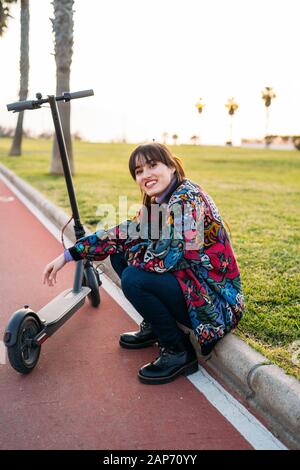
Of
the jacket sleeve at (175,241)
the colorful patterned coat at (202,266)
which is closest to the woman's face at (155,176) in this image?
the colorful patterned coat at (202,266)

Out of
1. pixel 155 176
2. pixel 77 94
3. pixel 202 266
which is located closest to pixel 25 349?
pixel 202 266

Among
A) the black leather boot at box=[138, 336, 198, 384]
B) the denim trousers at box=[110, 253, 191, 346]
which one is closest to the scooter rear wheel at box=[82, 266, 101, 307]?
the denim trousers at box=[110, 253, 191, 346]

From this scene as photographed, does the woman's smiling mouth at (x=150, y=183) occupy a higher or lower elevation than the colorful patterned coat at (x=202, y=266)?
higher

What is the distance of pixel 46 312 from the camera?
3.63m

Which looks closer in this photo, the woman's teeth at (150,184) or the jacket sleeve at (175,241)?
the jacket sleeve at (175,241)

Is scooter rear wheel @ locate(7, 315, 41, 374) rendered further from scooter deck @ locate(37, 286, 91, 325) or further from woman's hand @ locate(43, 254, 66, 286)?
woman's hand @ locate(43, 254, 66, 286)

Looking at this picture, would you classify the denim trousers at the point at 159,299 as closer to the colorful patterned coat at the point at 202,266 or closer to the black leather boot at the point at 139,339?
the colorful patterned coat at the point at 202,266

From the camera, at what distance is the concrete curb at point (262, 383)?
2598 mm

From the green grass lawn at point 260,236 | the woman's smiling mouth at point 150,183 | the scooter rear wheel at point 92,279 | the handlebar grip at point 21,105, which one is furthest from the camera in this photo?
the scooter rear wheel at point 92,279

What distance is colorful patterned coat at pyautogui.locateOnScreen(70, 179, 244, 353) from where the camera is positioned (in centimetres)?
302

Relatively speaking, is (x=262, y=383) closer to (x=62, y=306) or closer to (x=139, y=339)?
(x=139, y=339)

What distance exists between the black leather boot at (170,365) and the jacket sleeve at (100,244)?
0.74 m

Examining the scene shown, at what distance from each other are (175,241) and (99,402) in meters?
0.99
